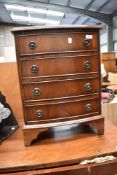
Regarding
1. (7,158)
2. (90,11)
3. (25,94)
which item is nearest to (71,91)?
(25,94)

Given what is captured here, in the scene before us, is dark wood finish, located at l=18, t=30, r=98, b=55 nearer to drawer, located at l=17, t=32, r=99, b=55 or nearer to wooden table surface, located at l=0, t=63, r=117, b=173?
drawer, located at l=17, t=32, r=99, b=55

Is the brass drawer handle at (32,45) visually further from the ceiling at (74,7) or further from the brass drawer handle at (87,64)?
the ceiling at (74,7)

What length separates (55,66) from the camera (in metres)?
1.06

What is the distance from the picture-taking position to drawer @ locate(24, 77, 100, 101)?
1.07 metres

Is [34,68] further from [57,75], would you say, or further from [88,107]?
[88,107]

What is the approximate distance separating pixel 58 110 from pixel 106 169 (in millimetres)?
418

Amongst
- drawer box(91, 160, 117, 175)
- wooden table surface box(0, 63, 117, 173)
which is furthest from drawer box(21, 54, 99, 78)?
drawer box(91, 160, 117, 175)

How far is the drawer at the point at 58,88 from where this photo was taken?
1065 millimetres

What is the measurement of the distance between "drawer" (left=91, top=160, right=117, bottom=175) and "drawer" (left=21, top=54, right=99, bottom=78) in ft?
1.63

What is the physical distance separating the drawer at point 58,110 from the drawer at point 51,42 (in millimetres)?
275

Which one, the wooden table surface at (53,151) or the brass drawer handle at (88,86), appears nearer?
the wooden table surface at (53,151)

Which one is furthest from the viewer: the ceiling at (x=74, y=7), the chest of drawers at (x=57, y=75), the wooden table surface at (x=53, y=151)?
the ceiling at (x=74, y=7)

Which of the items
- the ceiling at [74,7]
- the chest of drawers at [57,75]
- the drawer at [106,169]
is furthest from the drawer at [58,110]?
the ceiling at [74,7]

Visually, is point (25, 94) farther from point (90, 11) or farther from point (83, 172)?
point (90, 11)
